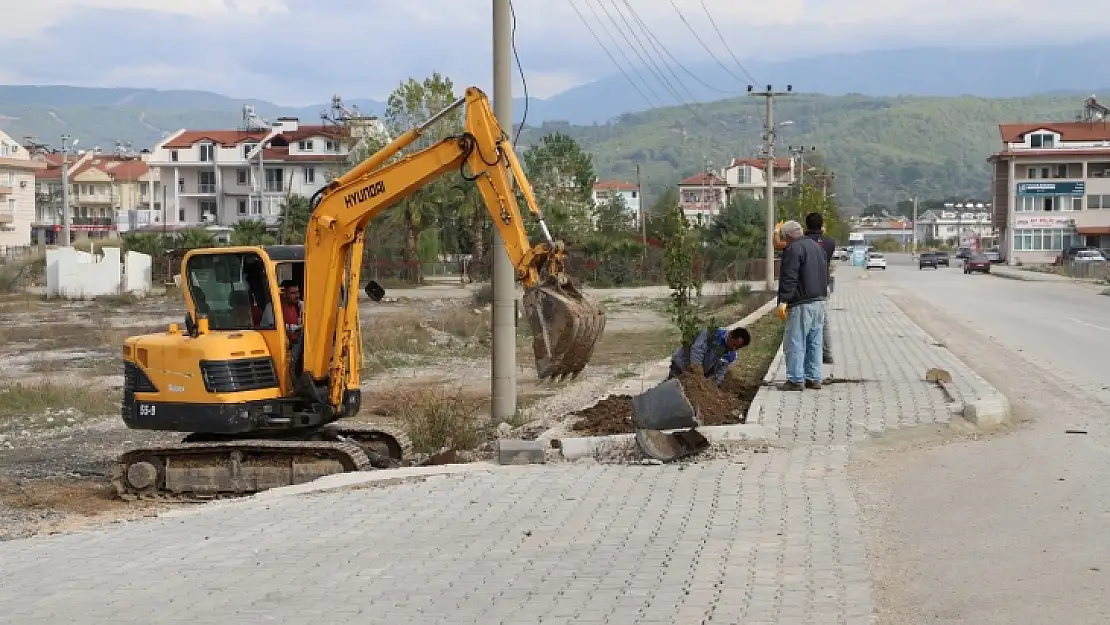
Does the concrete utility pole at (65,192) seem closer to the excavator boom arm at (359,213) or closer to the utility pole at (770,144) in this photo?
the utility pole at (770,144)

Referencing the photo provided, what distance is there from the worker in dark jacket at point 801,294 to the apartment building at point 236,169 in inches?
3568

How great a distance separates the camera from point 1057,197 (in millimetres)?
113875

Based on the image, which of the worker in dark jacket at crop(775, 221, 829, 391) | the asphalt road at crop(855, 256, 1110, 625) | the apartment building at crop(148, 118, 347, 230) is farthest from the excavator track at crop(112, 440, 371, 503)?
A: the apartment building at crop(148, 118, 347, 230)

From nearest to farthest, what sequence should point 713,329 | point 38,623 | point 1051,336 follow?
1. point 38,623
2. point 713,329
3. point 1051,336

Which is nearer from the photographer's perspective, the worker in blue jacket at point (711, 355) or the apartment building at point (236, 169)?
the worker in blue jacket at point (711, 355)

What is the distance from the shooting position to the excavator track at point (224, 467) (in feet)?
41.7

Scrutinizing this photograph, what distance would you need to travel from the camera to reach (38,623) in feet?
22.5

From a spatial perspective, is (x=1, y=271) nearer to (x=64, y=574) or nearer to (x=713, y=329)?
(x=713, y=329)

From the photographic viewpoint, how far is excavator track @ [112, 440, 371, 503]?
12.7 metres

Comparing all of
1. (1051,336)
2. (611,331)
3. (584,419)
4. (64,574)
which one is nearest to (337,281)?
(584,419)

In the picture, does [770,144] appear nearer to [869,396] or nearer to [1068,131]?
[869,396]

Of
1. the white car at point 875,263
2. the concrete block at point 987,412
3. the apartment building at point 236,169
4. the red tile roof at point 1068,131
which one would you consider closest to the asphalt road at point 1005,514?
the concrete block at point 987,412

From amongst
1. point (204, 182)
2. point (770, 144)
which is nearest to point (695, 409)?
point (770, 144)

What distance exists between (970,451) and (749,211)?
75351 millimetres
